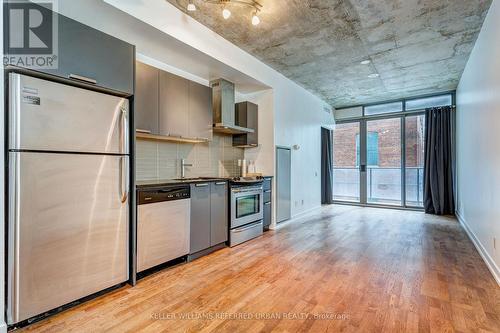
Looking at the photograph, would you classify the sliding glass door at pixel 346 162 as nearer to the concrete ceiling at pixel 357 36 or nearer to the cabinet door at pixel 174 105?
the concrete ceiling at pixel 357 36

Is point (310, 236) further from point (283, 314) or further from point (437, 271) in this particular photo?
point (283, 314)

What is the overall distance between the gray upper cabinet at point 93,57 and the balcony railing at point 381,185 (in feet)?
21.5

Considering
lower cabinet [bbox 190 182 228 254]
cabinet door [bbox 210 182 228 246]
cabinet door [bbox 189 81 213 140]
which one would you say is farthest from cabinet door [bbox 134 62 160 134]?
cabinet door [bbox 210 182 228 246]

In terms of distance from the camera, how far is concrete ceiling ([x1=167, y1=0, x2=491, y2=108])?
2854 mm

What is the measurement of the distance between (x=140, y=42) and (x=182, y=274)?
2638 millimetres

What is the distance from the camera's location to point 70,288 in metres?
1.98

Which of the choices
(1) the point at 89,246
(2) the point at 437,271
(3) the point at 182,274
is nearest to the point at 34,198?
(1) the point at 89,246

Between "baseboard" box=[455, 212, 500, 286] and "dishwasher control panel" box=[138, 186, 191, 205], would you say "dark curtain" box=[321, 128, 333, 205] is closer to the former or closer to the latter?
"baseboard" box=[455, 212, 500, 286]

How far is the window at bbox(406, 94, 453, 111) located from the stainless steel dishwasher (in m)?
6.26

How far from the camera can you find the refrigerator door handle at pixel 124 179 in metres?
2.29

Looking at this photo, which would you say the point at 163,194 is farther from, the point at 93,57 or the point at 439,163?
the point at 439,163

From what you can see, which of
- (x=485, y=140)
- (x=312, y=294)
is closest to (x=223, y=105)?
(x=312, y=294)

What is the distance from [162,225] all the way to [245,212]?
149 cm

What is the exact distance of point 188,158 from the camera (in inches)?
152
